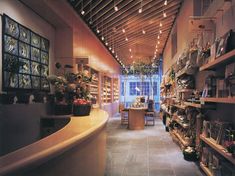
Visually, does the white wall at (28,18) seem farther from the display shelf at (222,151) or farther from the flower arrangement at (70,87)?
the display shelf at (222,151)

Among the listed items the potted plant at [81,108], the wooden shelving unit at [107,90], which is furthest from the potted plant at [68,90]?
the wooden shelving unit at [107,90]

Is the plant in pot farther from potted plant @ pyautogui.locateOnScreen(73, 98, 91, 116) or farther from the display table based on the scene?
the display table

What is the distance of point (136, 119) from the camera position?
29.9 ft

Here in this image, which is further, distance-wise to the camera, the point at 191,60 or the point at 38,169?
the point at 191,60

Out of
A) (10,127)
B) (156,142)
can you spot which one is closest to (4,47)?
(10,127)

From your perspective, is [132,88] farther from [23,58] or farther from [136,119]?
[23,58]

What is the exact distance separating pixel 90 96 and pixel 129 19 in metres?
4.37

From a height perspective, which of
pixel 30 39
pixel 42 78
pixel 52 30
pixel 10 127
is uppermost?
pixel 52 30

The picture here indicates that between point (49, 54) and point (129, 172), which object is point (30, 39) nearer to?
point (49, 54)

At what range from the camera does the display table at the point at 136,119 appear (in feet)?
29.7

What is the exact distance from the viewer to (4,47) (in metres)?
4.11

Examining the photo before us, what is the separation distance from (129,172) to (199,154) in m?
1.36

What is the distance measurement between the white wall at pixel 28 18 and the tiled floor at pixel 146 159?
9.30 feet

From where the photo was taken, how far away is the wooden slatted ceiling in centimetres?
672
